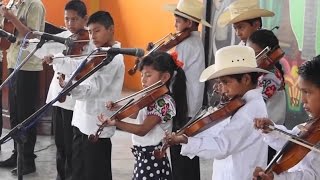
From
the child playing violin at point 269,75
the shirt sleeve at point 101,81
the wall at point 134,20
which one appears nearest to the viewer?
the child playing violin at point 269,75

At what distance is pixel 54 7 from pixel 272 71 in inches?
194

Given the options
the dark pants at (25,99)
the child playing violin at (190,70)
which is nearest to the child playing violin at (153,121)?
the child playing violin at (190,70)

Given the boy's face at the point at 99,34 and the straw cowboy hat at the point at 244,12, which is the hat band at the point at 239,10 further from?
the boy's face at the point at 99,34

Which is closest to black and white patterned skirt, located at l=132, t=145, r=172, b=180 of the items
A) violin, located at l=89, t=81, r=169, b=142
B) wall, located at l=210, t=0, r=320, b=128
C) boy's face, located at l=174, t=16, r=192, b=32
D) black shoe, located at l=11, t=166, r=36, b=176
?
violin, located at l=89, t=81, r=169, b=142

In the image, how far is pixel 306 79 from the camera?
2158 millimetres

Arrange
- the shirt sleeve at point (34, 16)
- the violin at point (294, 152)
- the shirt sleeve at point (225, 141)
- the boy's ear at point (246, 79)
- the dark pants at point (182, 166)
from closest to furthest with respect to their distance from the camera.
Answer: the violin at point (294, 152) → the shirt sleeve at point (225, 141) → the boy's ear at point (246, 79) → the dark pants at point (182, 166) → the shirt sleeve at point (34, 16)

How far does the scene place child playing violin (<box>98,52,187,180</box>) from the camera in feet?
9.11

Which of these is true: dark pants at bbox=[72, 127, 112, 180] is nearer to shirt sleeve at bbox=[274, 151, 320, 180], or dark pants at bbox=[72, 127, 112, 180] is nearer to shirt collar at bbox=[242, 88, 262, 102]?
shirt collar at bbox=[242, 88, 262, 102]

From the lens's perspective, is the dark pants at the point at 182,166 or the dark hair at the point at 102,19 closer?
the dark hair at the point at 102,19

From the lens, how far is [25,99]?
4098 mm

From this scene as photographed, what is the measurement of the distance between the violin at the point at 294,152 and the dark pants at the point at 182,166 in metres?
1.44

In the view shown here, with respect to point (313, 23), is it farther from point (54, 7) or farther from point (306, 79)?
point (54, 7)

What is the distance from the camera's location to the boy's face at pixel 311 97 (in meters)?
2.08

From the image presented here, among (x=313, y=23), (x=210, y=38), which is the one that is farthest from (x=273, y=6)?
(x=210, y=38)
